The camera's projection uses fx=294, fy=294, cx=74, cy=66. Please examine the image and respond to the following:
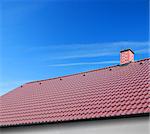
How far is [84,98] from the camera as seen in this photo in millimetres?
12648

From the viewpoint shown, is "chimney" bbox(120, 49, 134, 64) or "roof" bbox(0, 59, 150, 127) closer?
"roof" bbox(0, 59, 150, 127)

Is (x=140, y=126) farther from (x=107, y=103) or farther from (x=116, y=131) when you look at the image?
(x=107, y=103)

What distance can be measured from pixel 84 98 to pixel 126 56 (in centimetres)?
521

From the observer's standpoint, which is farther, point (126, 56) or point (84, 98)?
point (126, 56)

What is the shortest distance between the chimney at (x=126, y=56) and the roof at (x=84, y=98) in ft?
2.68

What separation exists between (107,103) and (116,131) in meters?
1.68

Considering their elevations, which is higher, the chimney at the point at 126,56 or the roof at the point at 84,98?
the chimney at the point at 126,56

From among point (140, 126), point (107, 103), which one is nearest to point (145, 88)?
point (107, 103)

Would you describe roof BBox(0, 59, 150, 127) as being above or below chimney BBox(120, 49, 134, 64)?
below

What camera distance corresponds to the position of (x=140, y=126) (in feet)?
30.6

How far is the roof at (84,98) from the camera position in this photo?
10.8 meters

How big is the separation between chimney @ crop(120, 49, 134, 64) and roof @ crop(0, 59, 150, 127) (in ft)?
2.68

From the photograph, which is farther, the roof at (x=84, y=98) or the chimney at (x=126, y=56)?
the chimney at (x=126, y=56)

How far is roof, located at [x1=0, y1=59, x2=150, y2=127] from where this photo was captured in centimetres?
1077
